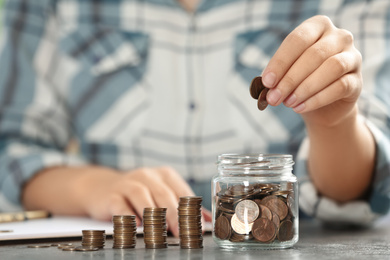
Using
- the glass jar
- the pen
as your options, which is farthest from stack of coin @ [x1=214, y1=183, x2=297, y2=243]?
the pen

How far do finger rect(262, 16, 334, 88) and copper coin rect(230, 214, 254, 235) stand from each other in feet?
0.69

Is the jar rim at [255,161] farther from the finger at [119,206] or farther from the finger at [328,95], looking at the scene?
the finger at [119,206]

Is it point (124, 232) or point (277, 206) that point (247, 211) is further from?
point (124, 232)

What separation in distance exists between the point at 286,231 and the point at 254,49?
110 centimetres

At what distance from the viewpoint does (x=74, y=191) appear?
1.51 metres

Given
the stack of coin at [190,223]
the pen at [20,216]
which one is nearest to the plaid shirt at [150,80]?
the pen at [20,216]

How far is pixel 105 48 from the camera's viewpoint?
6.52 ft

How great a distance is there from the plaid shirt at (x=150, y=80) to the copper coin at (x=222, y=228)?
94cm

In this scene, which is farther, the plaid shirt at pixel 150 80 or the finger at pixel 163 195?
the plaid shirt at pixel 150 80

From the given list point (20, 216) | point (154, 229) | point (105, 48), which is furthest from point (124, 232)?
point (105, 48)

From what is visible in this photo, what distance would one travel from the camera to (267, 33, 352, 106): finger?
886 millimetres

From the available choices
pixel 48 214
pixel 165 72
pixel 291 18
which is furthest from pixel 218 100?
pixel 48 214

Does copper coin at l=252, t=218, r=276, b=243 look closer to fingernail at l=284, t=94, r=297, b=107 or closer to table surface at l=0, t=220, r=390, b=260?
table surface at l=0, t=220, r=390, b=260

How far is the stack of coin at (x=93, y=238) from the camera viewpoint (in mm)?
894
